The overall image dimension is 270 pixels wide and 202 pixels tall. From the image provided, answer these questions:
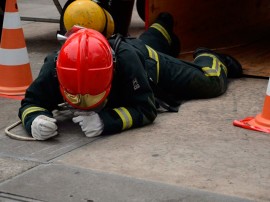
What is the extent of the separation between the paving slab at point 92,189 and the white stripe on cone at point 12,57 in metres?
1.82

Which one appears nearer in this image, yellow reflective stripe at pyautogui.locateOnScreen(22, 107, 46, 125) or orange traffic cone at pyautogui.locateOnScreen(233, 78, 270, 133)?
yellow reflective stripe at pyautogui.locateOnScreen(22, 107, 46, 125)

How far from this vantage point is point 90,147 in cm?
429

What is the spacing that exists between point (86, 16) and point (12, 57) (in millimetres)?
814

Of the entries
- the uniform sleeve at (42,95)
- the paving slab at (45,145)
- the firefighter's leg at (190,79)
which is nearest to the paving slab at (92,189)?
the paving slab at (45,145)

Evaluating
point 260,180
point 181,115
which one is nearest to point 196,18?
point 181,115

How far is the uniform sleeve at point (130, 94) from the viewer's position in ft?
14.8

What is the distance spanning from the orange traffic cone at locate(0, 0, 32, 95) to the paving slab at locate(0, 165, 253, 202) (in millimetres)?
1753

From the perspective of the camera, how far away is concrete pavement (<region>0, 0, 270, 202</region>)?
3572mm

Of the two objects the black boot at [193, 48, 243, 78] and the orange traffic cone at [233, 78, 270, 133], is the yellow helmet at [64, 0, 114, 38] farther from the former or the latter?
the orange traffic cone at [233, 78, 270, 133]

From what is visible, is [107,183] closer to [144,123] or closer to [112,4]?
[144,123]

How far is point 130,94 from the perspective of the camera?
15.0 ft

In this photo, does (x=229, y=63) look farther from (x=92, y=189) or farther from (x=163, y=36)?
(x=92, y=189)

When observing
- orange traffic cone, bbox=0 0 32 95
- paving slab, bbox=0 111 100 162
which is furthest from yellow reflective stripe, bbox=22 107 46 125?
orange traffic cone, bbox=0 0 32 95

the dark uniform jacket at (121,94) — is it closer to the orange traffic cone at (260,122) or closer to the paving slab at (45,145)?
the paving slab at (45,145)
